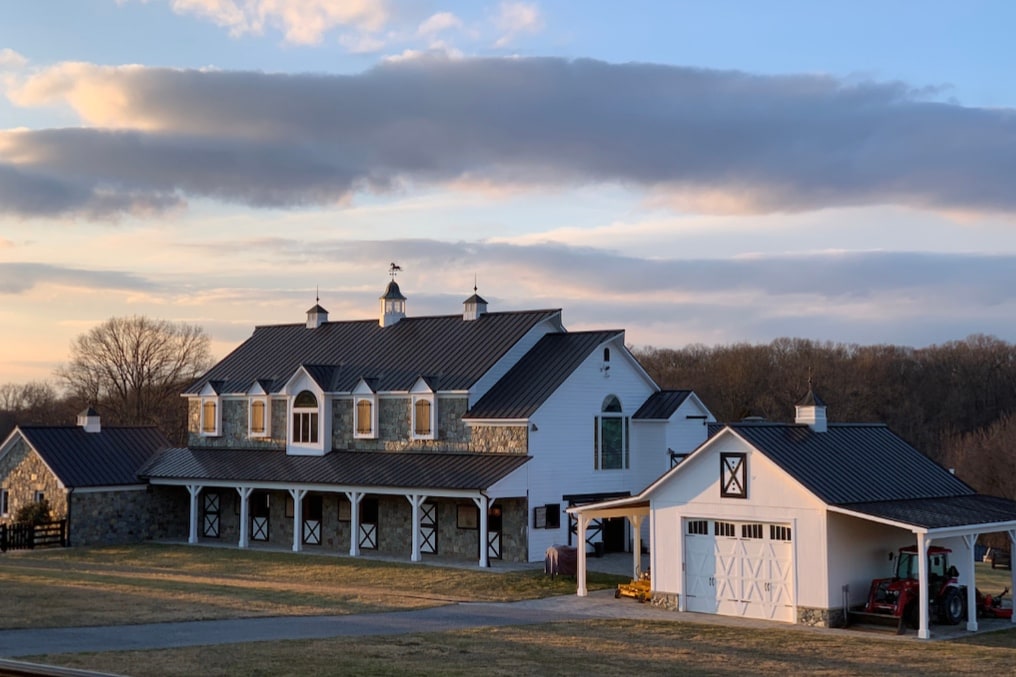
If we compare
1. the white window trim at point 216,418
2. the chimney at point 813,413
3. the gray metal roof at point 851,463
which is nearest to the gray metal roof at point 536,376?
the chimney at point 813,413

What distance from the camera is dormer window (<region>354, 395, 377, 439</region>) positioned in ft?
129

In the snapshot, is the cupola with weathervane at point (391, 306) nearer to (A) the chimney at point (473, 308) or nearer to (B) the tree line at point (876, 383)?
(A) the chimney at point (473, 308)

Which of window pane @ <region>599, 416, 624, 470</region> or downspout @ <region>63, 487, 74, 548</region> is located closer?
window pane @ <region>599, 416, 624, 470</region>

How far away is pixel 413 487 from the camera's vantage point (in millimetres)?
35094

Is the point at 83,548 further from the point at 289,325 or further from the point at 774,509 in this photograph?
the point at 774,509

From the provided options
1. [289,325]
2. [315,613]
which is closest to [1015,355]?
[289,325]

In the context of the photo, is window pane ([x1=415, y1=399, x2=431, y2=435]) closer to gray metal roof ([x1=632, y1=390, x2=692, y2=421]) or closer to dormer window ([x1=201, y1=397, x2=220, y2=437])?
gray metal roof ([x1=632, y1=390, x2=692, y2=421])

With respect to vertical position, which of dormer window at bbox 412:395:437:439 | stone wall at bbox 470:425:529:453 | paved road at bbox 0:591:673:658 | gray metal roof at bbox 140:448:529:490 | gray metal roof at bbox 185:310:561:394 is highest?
gray metal roof at bbox 185:310:561:394

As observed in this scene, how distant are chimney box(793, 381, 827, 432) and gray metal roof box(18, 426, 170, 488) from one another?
2547 cm

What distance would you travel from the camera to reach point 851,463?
26.5 metres

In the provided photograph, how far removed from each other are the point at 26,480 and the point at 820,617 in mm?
30153

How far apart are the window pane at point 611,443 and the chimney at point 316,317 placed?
44.4 feet

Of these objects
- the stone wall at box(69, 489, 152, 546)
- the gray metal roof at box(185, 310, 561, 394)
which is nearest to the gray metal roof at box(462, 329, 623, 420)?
the gray metal roof at box(185, 310, 561, 394)

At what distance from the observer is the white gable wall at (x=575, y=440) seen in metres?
35.2
